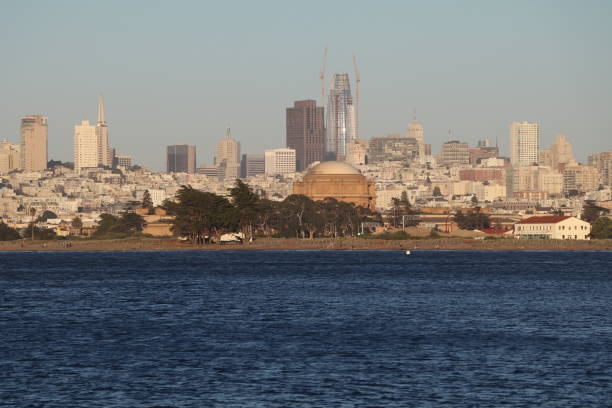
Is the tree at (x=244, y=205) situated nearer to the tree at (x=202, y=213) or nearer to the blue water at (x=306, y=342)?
the tree at (x=202, y=213)

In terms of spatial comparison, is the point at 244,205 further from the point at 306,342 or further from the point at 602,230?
the point at 306,342

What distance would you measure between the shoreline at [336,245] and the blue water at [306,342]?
7076 centimetres

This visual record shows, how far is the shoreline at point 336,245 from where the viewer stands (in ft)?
540

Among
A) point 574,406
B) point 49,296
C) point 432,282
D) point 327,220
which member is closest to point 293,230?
point 327,220

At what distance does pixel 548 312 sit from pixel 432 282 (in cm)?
2624

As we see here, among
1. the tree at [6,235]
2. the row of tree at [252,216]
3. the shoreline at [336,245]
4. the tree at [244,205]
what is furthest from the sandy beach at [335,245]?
the tree at [6,235]

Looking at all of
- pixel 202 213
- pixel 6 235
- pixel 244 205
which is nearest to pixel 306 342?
pixel 202 213

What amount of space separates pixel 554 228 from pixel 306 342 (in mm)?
134583

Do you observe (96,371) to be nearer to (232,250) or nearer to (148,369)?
(148,369)

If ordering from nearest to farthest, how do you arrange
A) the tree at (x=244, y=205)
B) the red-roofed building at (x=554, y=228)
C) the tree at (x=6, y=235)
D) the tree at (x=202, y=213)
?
the tree at (x=202, y=213)
the tree at (x=244, y=205)
the red-roofed building at (x=554, y=228)
the tree at (x=6, y=235)

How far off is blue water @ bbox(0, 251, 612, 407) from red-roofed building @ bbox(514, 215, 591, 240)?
286 ft

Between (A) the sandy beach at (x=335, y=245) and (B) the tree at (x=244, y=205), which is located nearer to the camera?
(B) the tree at (x=244, y=205)

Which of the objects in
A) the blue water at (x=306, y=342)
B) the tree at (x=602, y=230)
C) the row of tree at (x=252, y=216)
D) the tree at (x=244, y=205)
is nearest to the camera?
the blue water at (x=306, y=342)

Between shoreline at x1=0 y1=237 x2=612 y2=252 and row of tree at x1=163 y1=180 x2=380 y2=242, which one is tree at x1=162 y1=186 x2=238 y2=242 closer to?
row of tree at x1=163 y1=180 x2=380 y2=242
